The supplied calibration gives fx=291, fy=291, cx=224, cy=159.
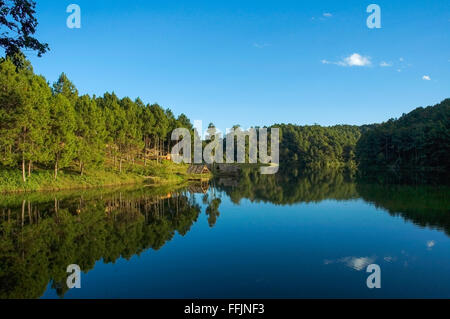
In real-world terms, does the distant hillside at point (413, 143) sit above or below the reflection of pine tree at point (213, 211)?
above

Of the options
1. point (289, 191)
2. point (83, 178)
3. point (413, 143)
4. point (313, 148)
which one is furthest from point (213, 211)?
point (313, 148)

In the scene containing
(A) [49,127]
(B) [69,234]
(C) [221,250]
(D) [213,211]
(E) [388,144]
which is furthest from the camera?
(E) [388,144]

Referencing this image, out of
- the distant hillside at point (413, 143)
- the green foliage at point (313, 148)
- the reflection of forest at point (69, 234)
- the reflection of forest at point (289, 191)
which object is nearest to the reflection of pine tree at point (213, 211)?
the reflection of forest at point (69, 234)

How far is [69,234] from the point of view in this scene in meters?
16.6

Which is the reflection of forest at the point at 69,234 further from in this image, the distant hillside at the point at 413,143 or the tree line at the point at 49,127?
the distant hillside at the point at 413,143

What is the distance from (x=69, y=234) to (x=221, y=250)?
893cm

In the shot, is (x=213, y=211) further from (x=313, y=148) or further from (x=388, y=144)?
(x=313, y=148)

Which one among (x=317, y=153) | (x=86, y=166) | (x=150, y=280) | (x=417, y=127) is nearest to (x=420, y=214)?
(x=150, y=280)

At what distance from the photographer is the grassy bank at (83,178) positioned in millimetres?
32469

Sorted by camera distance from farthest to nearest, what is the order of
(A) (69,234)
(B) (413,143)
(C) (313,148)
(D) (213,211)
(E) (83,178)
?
(C) (313,148) → (B) (413,143) → (E) (83,178) → (D) (213,211) → (A) (69,234)

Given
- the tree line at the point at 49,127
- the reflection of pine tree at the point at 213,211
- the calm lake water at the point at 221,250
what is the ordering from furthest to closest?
the tree line at the point at 49,127, the reflection of pine tree at the point at 213,211, the calm lake water at the point at 221,250

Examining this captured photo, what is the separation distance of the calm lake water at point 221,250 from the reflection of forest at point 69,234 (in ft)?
0.20
